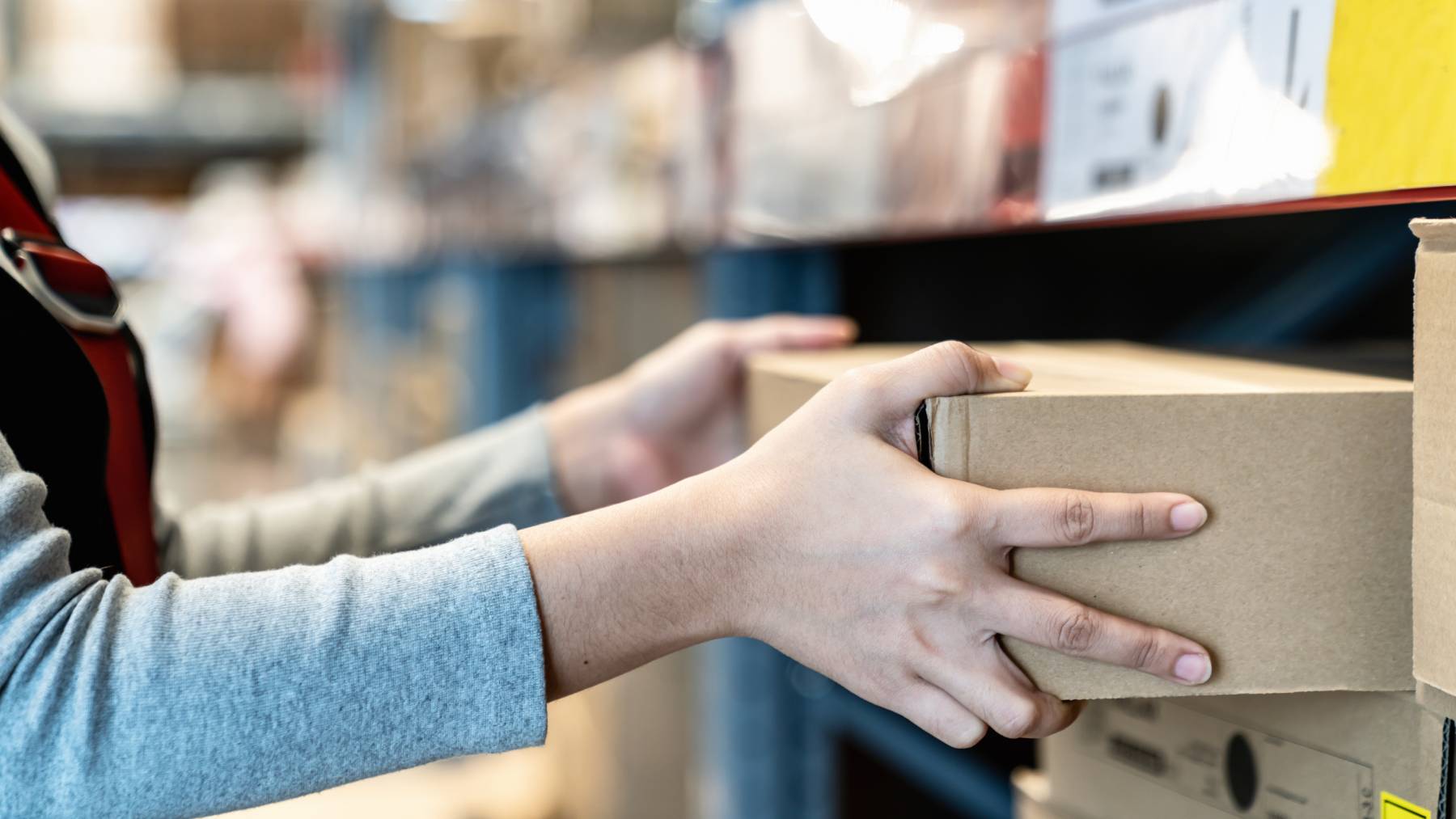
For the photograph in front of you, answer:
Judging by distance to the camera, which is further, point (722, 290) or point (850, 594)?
point (722, 290)

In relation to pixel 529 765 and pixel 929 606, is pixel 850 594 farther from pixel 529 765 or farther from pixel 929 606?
pixel 529 765

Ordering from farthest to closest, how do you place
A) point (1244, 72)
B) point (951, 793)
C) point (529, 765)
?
point (529, 765)
point (951, 793)
point (1244, 72)

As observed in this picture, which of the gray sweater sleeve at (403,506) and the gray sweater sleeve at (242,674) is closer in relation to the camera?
the gray sweater sleeve at (242,674)

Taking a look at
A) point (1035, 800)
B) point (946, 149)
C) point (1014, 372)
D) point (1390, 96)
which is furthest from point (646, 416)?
point (1390, 96)

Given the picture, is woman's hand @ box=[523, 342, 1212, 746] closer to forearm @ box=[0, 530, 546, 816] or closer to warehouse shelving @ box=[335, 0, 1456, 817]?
forearm @ box=[0, 530, 546, 816]

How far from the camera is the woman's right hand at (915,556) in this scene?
62 cm

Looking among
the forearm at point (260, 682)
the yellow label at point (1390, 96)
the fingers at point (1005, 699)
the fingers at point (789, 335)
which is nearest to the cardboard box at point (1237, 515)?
the fingers at point (1005, 699)

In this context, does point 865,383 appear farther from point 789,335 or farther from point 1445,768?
point 789,335

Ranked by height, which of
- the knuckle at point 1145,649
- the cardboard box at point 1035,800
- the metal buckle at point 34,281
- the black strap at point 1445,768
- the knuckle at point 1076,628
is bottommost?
the cardboard box at point 1035,800

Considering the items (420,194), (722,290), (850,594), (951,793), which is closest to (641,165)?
(722,290)

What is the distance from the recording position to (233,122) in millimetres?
4691

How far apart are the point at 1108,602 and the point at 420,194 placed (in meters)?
3.23

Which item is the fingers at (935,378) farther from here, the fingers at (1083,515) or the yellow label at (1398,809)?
the yellow label at (1398,809)

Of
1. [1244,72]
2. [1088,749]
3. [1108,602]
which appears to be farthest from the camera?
[1088,749]
